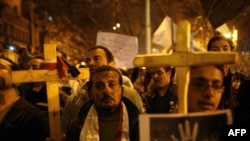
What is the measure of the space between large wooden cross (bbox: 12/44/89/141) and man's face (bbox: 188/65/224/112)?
149cm

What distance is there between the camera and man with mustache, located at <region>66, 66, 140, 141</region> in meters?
3.36

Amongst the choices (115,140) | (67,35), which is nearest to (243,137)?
(115,140)

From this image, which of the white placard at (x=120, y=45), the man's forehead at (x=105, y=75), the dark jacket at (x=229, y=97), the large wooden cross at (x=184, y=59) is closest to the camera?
the large wooden cross at (x=184, y=59)

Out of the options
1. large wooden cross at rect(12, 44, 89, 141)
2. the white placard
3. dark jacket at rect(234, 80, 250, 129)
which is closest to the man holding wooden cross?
large wooden cross at rect(12, 44, 89, 141)

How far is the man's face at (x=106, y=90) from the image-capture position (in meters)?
3.40

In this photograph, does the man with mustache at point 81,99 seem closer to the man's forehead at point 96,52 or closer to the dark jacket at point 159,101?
the man's forehead at point 96,52

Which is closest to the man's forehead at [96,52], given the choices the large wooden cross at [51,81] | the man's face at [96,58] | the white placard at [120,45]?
the man's face at [96,58]

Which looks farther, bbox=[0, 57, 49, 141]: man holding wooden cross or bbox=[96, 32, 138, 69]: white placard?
bbox=[96, 32, 138, 69]: white placard

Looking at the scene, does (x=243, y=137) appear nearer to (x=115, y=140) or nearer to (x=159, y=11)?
(x=115, y=140)

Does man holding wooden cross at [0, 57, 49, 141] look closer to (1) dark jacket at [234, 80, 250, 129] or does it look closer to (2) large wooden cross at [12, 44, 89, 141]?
(2) large wooden cross at [12, 44, 89, 141]

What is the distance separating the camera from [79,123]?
3.48m

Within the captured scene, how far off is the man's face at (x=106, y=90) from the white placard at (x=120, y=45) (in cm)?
378

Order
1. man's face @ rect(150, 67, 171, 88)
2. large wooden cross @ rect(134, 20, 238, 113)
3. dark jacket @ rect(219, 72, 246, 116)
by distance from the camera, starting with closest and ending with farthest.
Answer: large wooden cross @ rect(134, 20, 238, 113) < dark jacket @ rect(219, 72, 246, 116) < man's face @ rect(150, 67, 171, 88)

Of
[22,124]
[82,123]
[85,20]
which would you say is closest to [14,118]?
[22,124]
